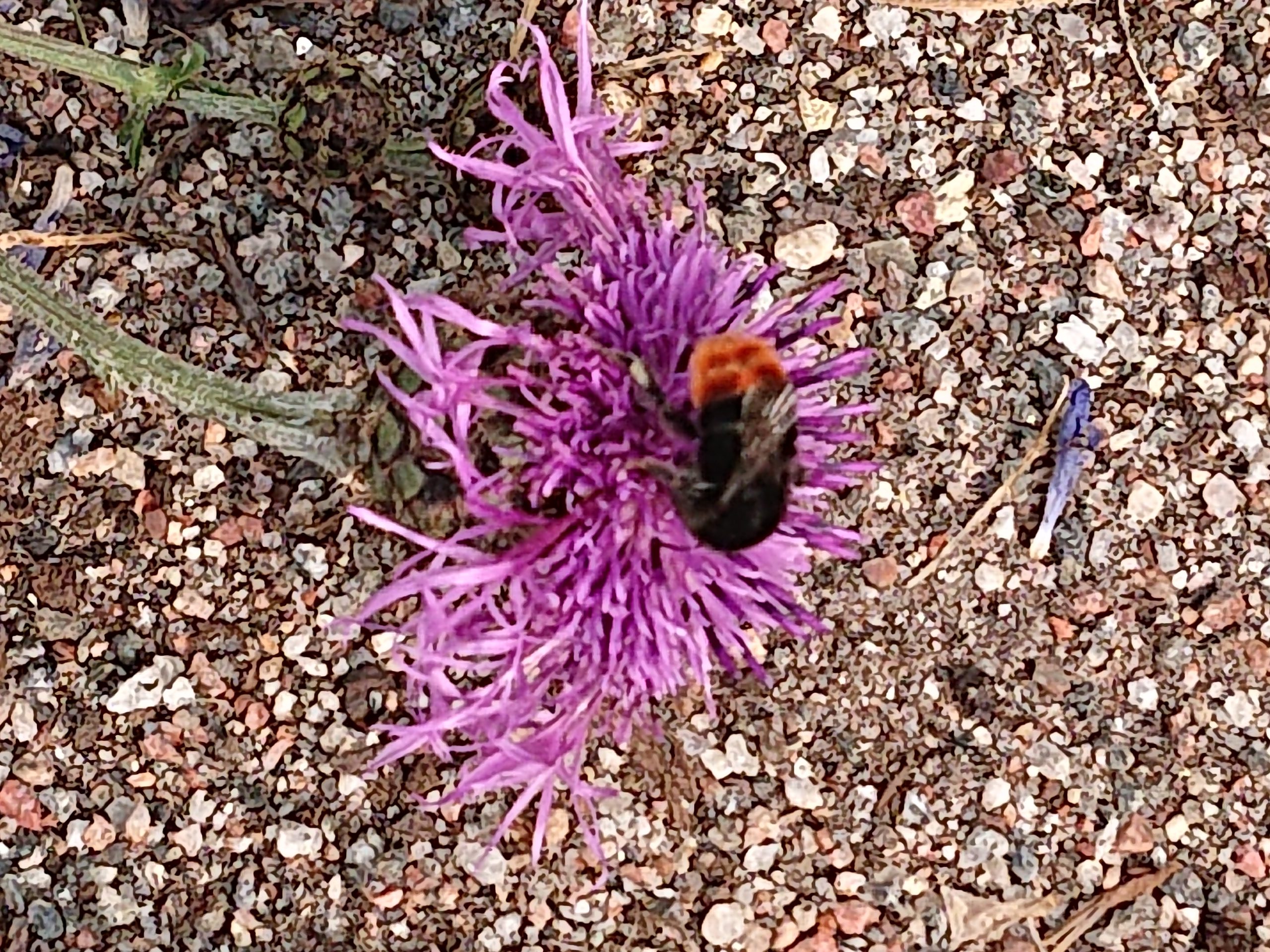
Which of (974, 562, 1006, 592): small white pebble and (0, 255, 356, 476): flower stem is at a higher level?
(0, 255, 356, 476): flower stem

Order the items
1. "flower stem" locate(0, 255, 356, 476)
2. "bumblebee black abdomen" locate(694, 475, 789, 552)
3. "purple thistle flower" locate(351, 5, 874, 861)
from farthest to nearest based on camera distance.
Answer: "flower stem" locate(0, 255, 356, 476)
"purple thistle flower" locate(351, 5, 874, 861)
"bumblebee black abdomen" locate(694, 475, 789, 552)

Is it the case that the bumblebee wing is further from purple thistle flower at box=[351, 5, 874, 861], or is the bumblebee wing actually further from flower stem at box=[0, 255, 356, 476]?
flower stem at box=[0, 255, 356, 476]

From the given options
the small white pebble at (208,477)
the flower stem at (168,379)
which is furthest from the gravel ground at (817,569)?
the flower stem at (168,379)

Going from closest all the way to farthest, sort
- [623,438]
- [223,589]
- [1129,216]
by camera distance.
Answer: [623,438] < [223,589] < [1129,216]

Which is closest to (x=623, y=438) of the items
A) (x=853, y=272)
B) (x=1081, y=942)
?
(x=853, y=272)

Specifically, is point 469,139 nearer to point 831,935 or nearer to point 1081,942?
point 831,935

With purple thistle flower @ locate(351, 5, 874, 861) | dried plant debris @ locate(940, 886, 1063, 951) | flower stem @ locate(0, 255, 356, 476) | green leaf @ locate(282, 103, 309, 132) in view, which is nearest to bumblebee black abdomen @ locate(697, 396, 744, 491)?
purple thistle flower @ locate(351, 5, 874, 861)

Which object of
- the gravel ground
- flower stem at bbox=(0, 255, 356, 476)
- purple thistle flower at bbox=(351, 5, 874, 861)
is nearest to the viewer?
purple thistle flower at bbox=(351, 5, 874, 861)
